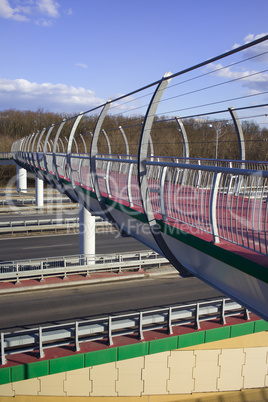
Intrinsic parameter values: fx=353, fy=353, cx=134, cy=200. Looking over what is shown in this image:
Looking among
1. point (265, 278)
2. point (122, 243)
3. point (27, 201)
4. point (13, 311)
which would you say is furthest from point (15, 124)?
point (265, 278)

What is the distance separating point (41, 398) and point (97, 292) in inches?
173

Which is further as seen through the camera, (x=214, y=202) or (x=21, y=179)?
(x=21, y=179)

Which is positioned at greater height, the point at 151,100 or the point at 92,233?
the point at 151,100

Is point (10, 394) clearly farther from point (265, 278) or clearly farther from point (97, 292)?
point (265, 278)

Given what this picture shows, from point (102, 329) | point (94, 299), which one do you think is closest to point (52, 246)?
point (94, 299)

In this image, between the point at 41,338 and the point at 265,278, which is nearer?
the point at 265,278

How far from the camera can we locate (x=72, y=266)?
15305mm

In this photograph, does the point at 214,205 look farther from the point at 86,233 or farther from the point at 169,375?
the point at 86,233

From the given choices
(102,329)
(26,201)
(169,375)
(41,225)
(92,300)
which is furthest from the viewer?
(26,201)

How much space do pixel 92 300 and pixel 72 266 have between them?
284cm

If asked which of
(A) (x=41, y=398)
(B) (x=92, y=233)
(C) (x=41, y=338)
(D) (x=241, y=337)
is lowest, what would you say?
(A) (x=41, y=398)

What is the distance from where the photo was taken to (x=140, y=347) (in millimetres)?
9852

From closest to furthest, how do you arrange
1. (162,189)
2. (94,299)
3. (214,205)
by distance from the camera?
(214,205) → (162,189) → (94,299)

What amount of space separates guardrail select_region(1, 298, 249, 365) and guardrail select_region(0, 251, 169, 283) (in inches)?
167
